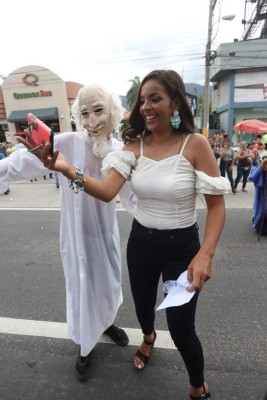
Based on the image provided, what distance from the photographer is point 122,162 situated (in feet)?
5.40

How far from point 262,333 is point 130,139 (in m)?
1.85

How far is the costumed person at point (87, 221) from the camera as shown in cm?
185

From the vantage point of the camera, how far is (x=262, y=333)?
2.42 m

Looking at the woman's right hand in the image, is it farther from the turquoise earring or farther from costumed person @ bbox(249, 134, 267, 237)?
costumed person @ bbox(249, 134, 267, 237)

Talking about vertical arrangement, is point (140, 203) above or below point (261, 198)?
above

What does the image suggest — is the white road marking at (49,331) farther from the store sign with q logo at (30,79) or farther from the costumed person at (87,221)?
the store sign with q logo at (30,79)

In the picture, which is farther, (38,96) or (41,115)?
(38,96)

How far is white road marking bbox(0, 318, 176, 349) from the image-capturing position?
2.37m

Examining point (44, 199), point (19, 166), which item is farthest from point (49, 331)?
point (44, 199)

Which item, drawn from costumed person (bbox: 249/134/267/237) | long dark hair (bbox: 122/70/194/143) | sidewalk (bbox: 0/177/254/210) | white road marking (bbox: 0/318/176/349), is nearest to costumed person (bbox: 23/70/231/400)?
long dark hair (bbox: 122/70/194/143)

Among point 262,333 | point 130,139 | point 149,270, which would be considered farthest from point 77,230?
point 262,333

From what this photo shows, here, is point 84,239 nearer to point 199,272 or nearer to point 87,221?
point 87,221

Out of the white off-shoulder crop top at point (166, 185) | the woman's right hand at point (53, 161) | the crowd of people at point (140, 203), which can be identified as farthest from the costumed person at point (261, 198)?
the woman's right hand at point (53, 161)

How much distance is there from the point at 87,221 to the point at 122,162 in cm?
55
